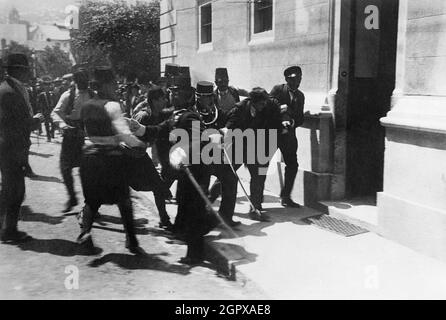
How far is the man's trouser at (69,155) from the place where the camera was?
695 cm

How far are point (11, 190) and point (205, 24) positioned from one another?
7.34 m

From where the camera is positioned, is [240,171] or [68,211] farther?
[240,171]

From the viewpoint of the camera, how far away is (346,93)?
22.0 feet

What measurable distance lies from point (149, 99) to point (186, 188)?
59.0 inches

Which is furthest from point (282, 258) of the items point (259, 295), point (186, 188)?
point (186, 188)

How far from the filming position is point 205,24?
11.6m

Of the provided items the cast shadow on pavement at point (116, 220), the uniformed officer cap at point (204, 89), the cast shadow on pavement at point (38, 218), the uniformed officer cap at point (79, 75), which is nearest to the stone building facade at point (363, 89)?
the uniformed officer cap at point (204, 89)

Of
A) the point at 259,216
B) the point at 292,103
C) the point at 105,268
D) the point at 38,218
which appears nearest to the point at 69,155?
the point at 38,218

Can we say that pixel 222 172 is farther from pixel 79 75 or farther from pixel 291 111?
pixel 79 75

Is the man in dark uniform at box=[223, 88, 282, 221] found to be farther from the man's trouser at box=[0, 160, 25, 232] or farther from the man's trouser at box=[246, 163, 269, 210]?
the man's trouser at box=[0, 160, 25, 232]

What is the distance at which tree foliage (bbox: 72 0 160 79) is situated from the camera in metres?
16.5
